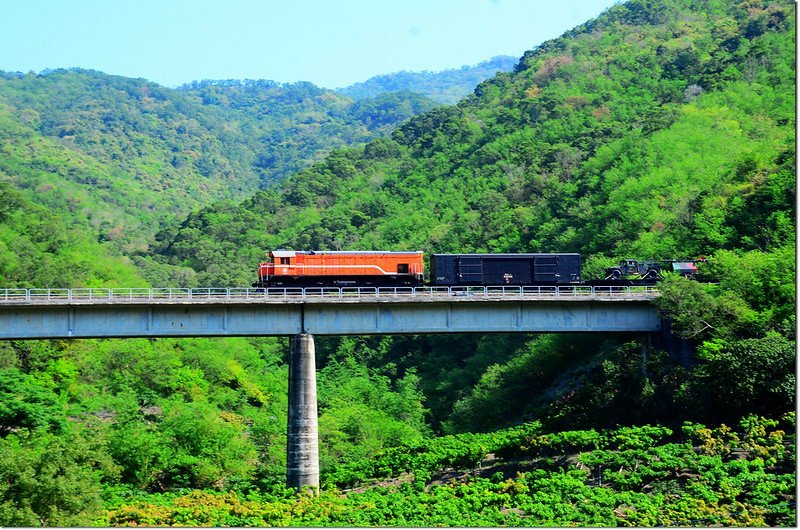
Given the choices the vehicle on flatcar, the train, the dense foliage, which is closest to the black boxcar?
the train

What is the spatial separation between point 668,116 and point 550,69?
133 feet

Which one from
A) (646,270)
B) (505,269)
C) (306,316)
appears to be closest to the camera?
(306,316)

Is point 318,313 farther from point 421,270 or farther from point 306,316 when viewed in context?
point 421,270

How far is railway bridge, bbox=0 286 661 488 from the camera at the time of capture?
49.2 m

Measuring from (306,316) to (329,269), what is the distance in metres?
6.83

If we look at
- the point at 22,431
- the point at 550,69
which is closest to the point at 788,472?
the point at 22,431

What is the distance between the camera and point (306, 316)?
170ft

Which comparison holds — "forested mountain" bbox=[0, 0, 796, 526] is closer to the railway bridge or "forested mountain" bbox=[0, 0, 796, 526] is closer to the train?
the railway bridge

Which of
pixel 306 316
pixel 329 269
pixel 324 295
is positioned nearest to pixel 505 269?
pixel 329 269

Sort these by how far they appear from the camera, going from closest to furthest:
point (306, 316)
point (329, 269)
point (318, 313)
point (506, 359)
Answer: point (306, 316) → point (318, 313) → point (329, 269) → point (506, 359)

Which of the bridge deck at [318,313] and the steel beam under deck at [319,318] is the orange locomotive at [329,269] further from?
the steel beam under deck at [319,318]

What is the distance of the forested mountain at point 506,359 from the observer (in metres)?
44.1

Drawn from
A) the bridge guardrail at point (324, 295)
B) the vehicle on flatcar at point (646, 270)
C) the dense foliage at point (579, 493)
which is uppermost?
the vehicle on flatcar at point (646, 270)

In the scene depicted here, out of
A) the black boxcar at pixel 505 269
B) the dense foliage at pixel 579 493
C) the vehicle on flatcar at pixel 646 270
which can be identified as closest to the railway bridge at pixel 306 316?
the black boxcar at pixel 505 269
